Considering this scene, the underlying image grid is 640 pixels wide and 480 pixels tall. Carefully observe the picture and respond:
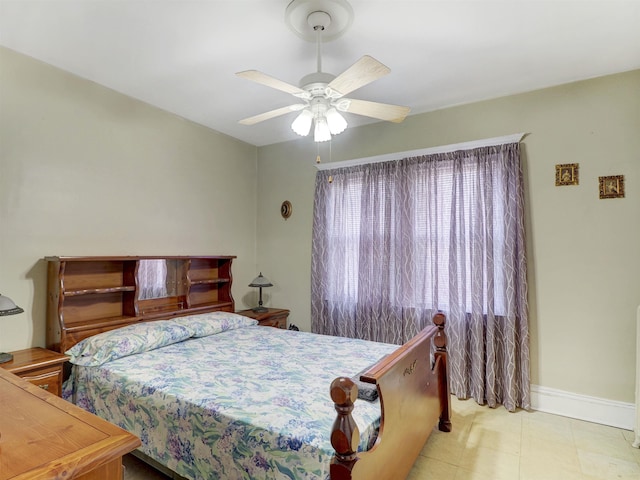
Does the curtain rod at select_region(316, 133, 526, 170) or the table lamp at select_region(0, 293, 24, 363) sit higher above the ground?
the curtain rod at select_region(316, 133, 526, 170)

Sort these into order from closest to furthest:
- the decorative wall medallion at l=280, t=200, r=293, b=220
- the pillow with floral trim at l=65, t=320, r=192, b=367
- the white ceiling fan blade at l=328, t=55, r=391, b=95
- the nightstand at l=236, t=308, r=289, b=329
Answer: the white ceiling fan blade at l=328, t=55, r=391, b=95 → the pillow with floral trim at l=65, t=320, r=192, b=367 → the nightstand at l=236, t=308, r=289, b=329 → the decorative wall medallion at l=280, t=200, r=293, b=220

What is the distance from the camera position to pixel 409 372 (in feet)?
6.40

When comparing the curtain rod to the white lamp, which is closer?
the white lamp

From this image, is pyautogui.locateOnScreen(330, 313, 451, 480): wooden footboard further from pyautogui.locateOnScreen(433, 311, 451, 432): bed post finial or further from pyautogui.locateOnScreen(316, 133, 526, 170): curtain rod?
pyautogui.locateOnScreen(316, 133, 526, 170): curtain rod

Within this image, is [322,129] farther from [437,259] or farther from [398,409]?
[437,259]

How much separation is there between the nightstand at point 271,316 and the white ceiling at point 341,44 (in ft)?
7.45

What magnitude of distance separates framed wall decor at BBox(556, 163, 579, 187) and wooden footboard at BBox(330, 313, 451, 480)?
1609 millimetres

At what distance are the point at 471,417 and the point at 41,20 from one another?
4175mm

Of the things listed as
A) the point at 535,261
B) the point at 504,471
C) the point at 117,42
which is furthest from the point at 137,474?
the point at 535,261

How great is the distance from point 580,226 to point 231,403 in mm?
2975

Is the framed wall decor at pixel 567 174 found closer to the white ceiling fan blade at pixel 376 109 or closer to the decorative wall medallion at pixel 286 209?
the white ceiling fan blade at pixel 376 109

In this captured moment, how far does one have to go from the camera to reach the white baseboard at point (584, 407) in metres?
2.66

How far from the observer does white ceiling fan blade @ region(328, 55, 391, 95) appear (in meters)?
1.75

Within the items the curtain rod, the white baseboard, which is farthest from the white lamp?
the white baseboard
